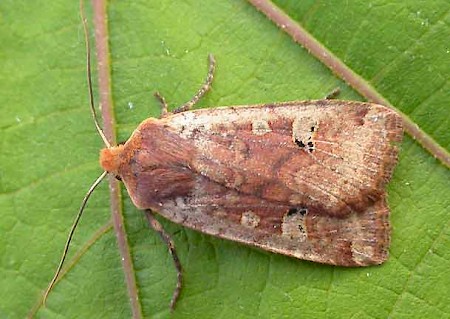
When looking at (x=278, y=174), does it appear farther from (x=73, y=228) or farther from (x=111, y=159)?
(x=73, y=228)

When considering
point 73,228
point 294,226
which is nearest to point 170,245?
point 73,228

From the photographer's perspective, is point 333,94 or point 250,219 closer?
point 333,94

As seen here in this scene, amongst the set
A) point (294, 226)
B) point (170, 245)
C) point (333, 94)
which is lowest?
point (170, 245)

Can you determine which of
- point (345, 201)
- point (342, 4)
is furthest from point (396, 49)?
point (345, 201)

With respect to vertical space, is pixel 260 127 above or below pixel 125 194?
above

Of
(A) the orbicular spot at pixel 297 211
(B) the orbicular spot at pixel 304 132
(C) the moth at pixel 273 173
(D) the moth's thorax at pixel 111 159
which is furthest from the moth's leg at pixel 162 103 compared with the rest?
(A) the orbicular spot at pixel 297 211
